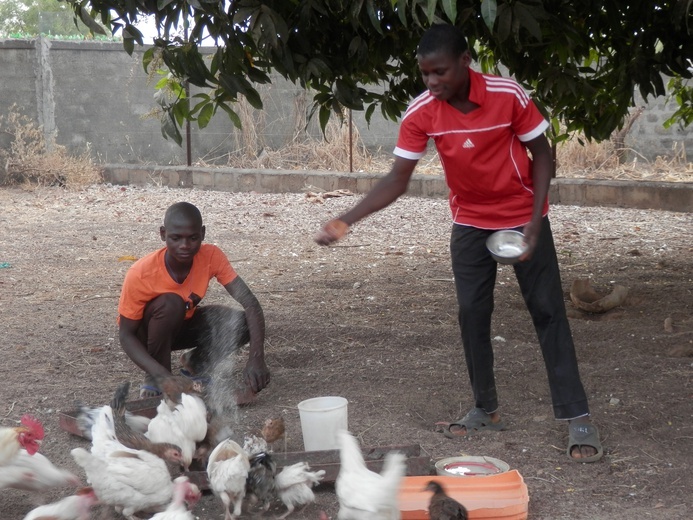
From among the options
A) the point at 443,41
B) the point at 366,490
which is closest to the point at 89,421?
the point at 366,490

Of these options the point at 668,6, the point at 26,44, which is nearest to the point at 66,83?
the point at 26,44

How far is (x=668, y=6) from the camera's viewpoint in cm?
458

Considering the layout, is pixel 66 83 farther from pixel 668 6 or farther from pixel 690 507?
pixel 690 507

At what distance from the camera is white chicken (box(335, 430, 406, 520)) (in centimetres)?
271

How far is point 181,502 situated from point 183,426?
59cm

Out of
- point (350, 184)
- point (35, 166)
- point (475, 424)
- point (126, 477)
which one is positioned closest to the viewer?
point (126, 477)

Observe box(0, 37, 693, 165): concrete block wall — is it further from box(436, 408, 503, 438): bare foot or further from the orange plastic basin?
the orange plastic basin

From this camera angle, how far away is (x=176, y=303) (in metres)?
4.34

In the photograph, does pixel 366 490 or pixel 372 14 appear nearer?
pixel 366 490

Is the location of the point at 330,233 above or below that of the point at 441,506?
above

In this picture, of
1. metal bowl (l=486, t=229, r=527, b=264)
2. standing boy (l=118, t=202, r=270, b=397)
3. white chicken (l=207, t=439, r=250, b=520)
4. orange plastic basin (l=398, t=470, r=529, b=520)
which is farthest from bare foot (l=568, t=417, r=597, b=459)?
standing boy (l=118, t=202, r=270, b=397)

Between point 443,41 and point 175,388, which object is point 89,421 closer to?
point 175,388

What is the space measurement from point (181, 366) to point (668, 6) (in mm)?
3330

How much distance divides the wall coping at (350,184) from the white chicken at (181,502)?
26.9ft
